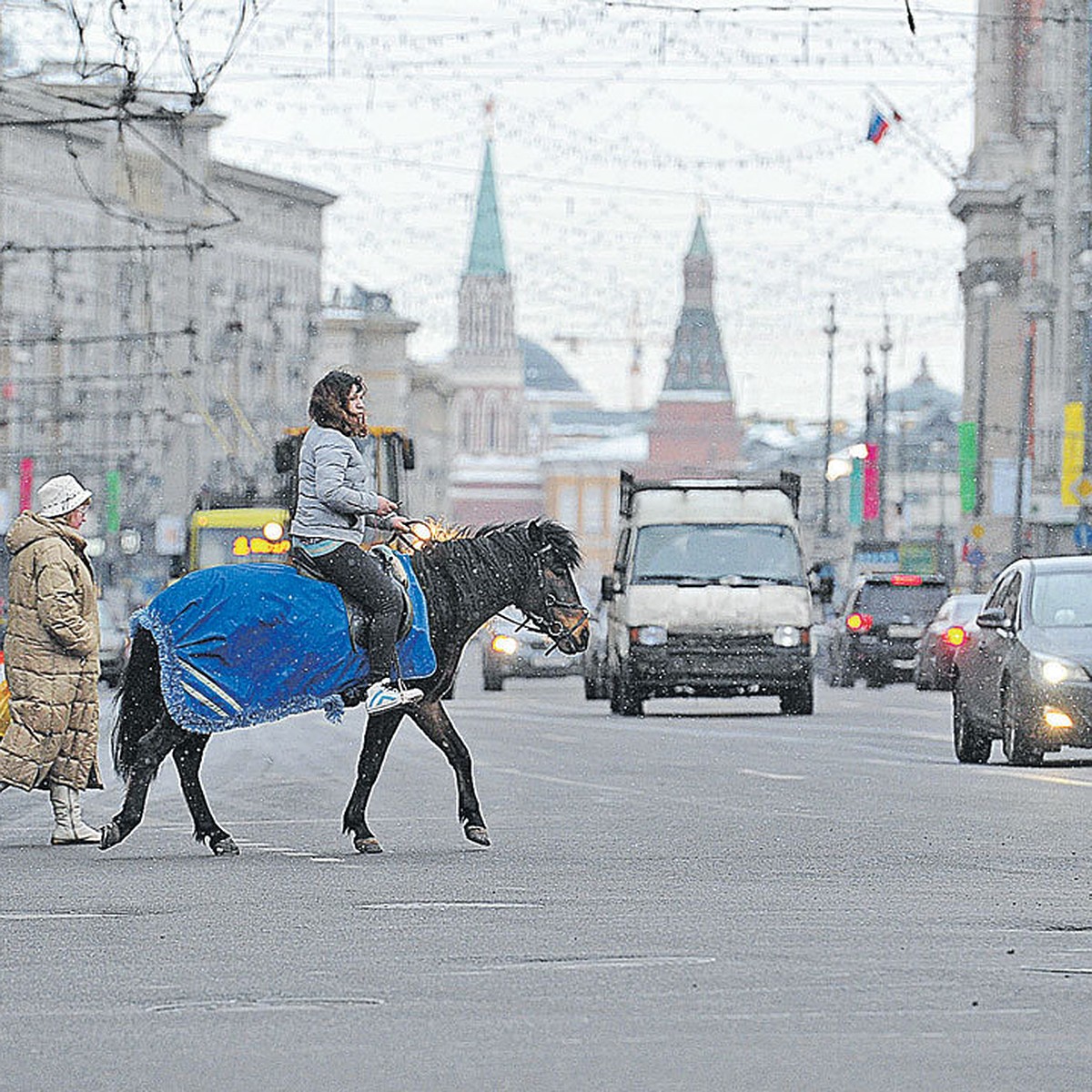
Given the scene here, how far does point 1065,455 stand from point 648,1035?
6940 cm

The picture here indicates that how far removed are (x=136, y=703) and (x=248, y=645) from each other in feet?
2.31

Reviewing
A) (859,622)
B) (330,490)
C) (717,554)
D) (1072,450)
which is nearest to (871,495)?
(1072,450)

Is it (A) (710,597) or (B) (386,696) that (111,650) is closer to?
(A) (710,597)

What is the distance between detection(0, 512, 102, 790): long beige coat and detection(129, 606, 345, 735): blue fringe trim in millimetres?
952

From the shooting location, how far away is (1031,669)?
21734 mm

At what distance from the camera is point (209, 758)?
81.3 feet

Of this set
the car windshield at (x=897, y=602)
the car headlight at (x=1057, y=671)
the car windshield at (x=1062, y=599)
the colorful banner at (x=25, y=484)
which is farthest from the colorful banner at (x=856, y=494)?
the car headlight at (x=1057, y=671)

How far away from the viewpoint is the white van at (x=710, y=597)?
111 ft

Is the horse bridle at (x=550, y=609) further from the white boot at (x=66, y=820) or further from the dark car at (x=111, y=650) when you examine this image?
the dark car at (x=111, y=650)

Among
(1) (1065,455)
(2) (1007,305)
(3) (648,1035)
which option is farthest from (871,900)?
(2) (1007,305)

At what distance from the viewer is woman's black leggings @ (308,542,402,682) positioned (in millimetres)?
14102

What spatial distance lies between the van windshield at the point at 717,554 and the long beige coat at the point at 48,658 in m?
19.2

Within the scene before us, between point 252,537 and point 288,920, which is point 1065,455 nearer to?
point 252,537

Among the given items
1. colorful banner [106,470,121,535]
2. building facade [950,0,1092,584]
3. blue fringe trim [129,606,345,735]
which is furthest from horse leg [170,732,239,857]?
colorful banner [106,470,121,535]
